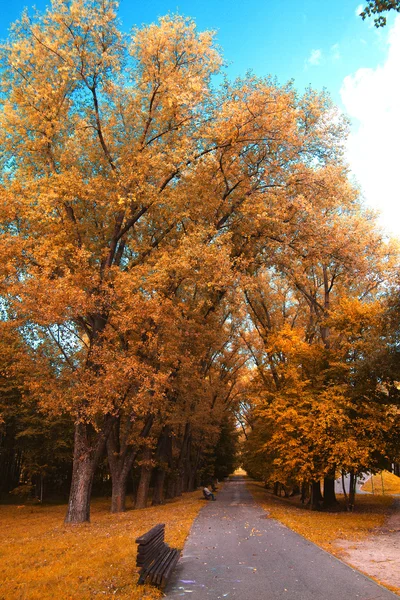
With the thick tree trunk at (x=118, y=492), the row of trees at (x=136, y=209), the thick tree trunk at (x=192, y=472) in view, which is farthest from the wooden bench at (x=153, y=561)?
the thick tree trunk at (x=192, y=472)

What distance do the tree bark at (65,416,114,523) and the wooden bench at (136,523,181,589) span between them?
859 centimetres

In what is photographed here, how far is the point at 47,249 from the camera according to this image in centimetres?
1366

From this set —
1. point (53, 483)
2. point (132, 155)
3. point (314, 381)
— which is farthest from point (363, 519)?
point (53, 483)

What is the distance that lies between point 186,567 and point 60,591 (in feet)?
8.23

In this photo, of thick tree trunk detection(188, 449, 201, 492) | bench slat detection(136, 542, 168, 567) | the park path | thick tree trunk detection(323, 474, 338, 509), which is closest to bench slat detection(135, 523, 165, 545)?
bench slat detection(136, 542, 168, 567)

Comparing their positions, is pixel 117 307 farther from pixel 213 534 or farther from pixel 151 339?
pixel 213 534

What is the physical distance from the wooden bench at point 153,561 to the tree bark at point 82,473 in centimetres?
859

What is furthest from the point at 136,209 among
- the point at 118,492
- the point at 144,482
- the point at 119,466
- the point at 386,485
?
the point at 386,485

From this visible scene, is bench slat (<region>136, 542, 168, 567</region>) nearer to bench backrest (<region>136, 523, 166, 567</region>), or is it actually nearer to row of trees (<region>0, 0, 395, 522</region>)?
bench backrest (<region>136, 523, 166, 567</region>)

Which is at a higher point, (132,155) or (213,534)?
(132,155)

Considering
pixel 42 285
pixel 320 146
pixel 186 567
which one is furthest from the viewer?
pixel 320 146

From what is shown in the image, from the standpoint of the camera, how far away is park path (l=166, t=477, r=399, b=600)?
6359 millimetres

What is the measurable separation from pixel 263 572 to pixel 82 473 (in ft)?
31.5

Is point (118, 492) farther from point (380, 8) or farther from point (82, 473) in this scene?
point (380, 8)
